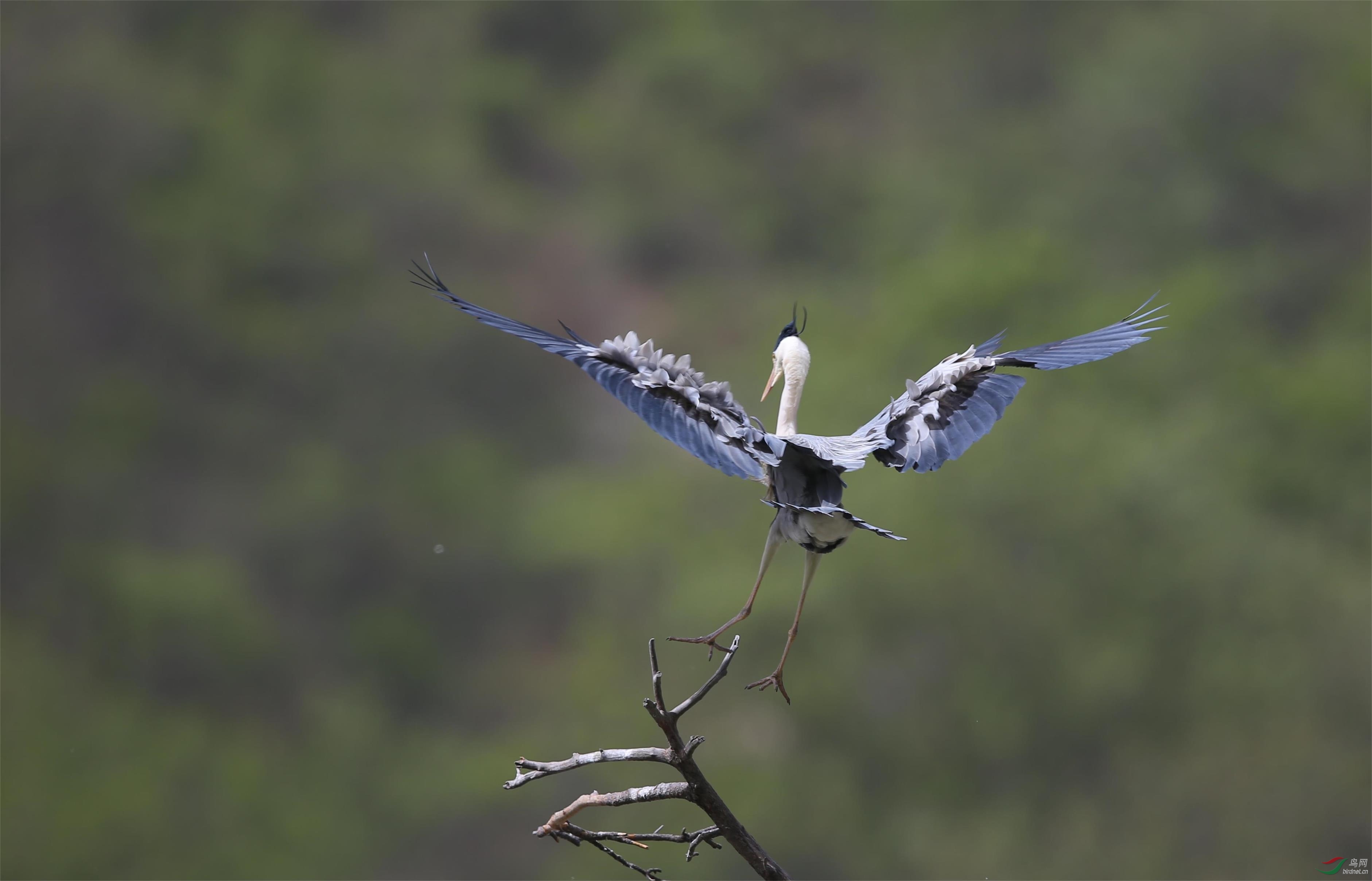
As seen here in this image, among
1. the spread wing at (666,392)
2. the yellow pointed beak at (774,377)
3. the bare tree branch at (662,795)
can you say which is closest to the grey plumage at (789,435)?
the spread wing at (666,392)

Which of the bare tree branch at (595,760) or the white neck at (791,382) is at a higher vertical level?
the white neck at (791,382)

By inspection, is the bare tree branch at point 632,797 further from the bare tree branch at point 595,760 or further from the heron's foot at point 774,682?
the heron's foot at point 774,682

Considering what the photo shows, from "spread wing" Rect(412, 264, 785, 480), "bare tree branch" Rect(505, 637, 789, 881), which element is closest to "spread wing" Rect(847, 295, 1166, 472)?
"spread wing" Rect(412, 264, 785, 480)

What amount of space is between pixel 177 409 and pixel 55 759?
460 cm

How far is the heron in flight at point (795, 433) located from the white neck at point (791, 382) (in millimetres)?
84

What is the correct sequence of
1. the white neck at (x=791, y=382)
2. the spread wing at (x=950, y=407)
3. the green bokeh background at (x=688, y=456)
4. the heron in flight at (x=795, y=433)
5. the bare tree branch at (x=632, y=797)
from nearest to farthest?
the bare tree branch at (x=632, y=797) → the heron in flight at (x=795, y=433) → the spread wing at (x=950, y=407) → the white neck at (x=791, y=382) → the green bokeh background at (x=688, y=456)

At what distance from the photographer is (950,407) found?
11.0ft

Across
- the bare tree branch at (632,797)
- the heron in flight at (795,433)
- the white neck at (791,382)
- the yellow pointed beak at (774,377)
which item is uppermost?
the yellow pointed beak at (774,377)

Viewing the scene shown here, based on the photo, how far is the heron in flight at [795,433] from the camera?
3.00 metres

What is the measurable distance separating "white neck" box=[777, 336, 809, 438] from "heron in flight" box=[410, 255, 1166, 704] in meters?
0.08

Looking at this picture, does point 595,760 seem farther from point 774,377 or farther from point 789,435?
point 774,377

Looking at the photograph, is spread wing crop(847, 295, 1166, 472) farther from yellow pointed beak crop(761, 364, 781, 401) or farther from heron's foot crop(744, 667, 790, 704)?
heron's foot crop(744, 667, 790, 704)

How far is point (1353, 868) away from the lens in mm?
11023

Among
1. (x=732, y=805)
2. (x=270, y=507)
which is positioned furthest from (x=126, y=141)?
(x=732, y=805)
